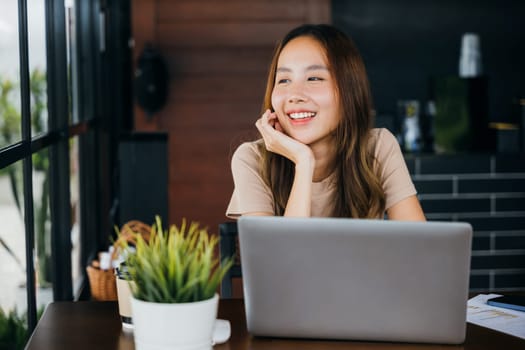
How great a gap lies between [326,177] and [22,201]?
94cm

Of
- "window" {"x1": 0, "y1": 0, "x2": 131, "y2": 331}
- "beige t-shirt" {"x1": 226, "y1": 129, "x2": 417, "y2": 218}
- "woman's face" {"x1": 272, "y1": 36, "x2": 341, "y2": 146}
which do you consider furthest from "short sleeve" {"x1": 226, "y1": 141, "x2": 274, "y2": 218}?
"window" {"x1": 0, "y1": 0, "x2": 131, "y2": 331}

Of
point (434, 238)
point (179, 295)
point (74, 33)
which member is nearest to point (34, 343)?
point (179, 295)

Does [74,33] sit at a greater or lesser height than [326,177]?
greater

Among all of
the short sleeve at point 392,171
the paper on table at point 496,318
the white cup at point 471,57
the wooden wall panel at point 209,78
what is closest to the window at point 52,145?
the wooden wall panel at point 209,78

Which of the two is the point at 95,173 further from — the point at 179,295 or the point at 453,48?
the point at 179,295

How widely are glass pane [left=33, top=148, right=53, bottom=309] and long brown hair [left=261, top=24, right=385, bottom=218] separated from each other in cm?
102

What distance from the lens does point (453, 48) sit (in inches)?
214

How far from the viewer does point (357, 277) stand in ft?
4.58

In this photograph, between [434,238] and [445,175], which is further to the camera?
[445,175]

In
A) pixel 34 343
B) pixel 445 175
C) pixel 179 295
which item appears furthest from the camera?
pixel 445 175

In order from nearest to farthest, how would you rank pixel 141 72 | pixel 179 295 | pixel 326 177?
1. pixel 179 295
2. pixel 326 177
3. pixel 141 72

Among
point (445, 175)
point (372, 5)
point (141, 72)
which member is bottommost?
point (445, 175)

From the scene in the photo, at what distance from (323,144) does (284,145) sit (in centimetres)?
22

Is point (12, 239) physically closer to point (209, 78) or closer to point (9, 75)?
point (9, 75)
